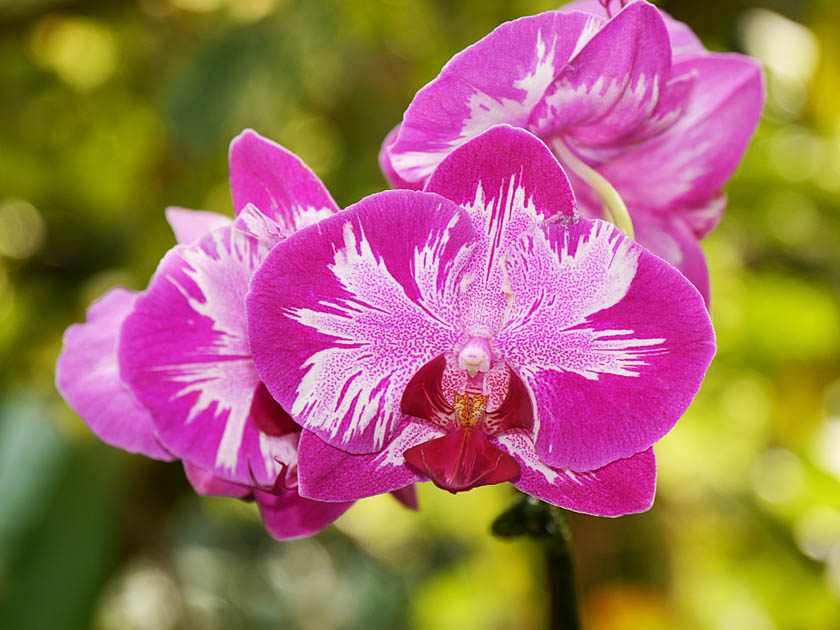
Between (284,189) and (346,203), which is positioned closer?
(284,189)

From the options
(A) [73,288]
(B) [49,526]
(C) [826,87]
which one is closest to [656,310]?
(B) [49,526]

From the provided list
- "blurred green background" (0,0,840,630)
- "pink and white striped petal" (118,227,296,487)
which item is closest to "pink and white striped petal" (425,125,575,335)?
"pink and white striped petal" (118,227,296,487)

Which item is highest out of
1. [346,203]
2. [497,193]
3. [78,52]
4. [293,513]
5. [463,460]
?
[497,193]

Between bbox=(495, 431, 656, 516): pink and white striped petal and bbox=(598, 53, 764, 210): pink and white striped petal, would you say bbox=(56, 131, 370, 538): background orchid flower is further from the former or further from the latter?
bbox=(598, 53, 764, 210): pink and white striped petal

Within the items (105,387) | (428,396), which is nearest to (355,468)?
(428,396)

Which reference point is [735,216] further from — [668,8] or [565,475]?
[565,475]

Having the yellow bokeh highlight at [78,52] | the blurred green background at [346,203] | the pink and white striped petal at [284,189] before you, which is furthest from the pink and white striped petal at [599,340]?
the yellow bokeh highlight at [78,52]

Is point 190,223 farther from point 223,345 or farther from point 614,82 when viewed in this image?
point 614,82

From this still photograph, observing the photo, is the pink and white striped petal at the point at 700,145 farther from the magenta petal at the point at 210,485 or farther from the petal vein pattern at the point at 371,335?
the magenta petal at the point at 210,485
